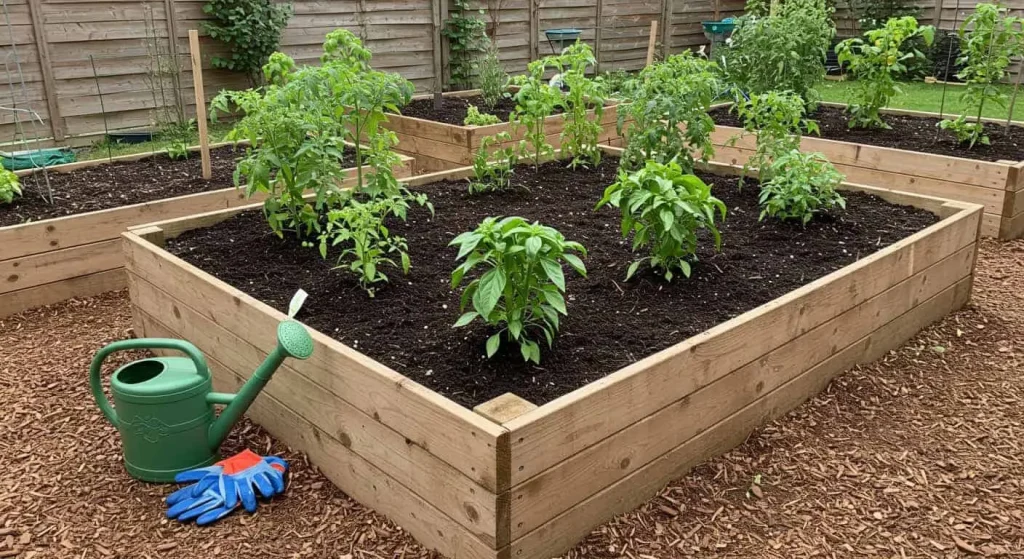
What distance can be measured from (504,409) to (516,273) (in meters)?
0.59

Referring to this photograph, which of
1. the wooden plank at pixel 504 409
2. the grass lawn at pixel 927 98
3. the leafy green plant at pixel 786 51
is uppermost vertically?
the leafy green plant at pixel 786 51

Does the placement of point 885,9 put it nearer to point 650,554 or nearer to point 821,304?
point 821,304

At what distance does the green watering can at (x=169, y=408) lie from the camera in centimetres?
290

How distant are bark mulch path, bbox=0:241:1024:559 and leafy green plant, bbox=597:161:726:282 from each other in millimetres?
835

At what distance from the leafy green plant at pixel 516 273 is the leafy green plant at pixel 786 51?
→ 4966mm

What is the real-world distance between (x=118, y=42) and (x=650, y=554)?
829 cm

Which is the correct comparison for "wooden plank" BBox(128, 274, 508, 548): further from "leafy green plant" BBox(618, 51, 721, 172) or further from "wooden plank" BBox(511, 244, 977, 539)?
"leafy green plant" BBox(618, 51, 721, 172)

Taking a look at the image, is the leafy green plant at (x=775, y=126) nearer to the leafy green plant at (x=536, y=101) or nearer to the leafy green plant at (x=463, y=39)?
the leafy green plant at (x=536, y=101)

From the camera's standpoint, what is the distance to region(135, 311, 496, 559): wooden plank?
8.25ft

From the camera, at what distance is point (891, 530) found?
280cm

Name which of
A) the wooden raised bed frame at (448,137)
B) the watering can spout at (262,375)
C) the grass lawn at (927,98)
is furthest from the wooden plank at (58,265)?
the grass lawn at (927,98)

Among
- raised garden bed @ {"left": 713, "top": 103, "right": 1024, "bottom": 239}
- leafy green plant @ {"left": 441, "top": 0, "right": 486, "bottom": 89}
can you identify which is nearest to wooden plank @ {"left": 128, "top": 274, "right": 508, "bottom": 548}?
raised garden bed @ {"left": 713, "top": 103, "right": 1024, "bottom": 239}

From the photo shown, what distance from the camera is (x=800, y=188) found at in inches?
170

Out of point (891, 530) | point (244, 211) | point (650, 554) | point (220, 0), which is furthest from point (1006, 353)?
point (220, 0)
